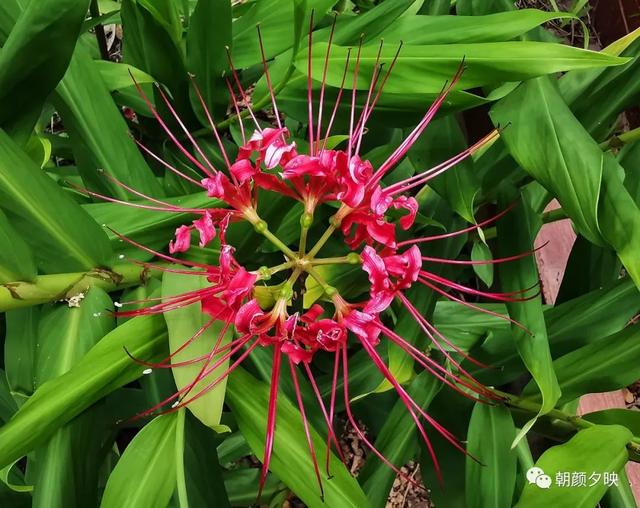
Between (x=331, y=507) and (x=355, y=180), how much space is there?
27 cm

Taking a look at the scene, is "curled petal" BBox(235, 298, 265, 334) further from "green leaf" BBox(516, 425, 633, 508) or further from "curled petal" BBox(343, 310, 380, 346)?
"green leaf" BBox(516, 425, 633, 508)

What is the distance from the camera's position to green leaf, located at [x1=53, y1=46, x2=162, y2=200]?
2.01 feet

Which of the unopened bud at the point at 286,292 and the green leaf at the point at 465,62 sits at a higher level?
the green leaf at the point at 465,62

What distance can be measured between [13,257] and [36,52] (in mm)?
172

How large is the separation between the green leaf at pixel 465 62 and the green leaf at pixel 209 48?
0.52 ft

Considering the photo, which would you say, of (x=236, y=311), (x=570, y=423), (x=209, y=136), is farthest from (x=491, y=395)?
(x=209, y=136)

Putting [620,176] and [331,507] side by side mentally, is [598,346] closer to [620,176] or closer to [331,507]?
[620,176]

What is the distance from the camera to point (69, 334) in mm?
518

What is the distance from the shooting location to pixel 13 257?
0.47m

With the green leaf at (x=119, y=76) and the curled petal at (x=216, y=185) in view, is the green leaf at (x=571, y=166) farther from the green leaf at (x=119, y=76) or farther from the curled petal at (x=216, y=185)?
the green leaf at (x=119, y=76)

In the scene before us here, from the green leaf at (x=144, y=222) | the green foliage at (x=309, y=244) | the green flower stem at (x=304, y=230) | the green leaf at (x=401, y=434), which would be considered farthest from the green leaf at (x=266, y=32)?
the green leaf at (x=401, y=434)

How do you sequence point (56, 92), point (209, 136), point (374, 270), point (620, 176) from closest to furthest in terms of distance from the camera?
point (374, 270) → point (620, 176) → point (56, 92) → point (209, 136)

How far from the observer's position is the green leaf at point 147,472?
458mm

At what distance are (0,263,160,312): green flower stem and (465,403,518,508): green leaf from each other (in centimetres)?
38
